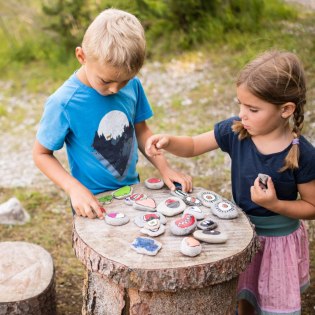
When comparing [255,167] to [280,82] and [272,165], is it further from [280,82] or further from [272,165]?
Result: [280,82]

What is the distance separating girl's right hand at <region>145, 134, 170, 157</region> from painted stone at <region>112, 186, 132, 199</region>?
21 cm

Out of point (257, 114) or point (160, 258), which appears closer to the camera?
point (160, 258)

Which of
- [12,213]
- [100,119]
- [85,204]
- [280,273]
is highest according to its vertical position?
[100,119]

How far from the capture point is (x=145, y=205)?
2.47 meters

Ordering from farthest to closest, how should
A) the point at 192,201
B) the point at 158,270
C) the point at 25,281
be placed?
the point at 25,281
the point at 192,201
the point at 158,270

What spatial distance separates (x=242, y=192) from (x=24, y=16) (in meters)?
5.73

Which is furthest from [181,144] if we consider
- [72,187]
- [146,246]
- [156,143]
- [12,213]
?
[12,213]

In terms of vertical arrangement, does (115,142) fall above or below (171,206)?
above

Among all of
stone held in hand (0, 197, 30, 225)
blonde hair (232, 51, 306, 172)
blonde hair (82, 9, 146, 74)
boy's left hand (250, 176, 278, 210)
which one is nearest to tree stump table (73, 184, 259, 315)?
boy's left hand (250, 176, 278, 210)

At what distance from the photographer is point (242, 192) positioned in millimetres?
2580

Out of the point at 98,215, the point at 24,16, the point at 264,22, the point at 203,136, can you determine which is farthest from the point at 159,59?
the point at 98,215

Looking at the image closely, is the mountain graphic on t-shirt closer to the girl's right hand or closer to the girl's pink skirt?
the girl's right hand

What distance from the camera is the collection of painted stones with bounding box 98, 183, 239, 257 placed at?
215cm

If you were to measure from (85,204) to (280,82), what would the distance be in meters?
0.98
